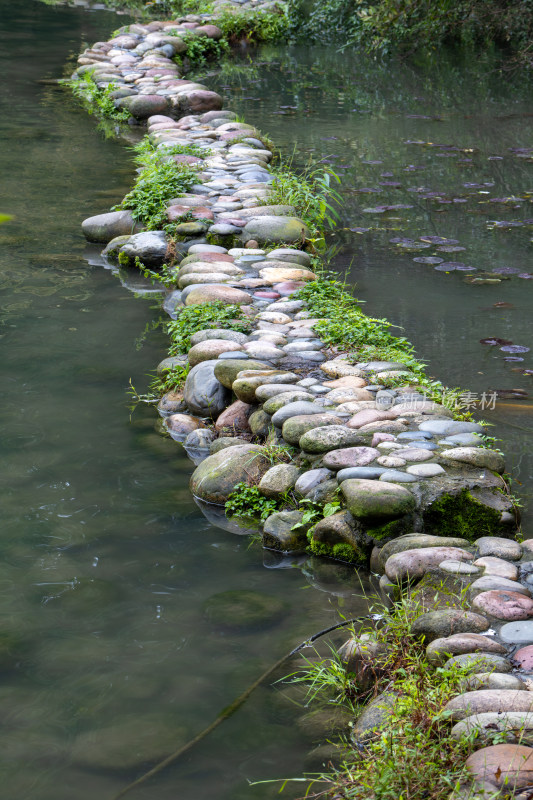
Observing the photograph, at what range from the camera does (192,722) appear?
253 centimetres

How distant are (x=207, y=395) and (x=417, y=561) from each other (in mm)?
1686

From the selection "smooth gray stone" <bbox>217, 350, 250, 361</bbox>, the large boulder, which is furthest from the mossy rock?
the large boulder

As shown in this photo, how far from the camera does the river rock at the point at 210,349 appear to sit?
4.50 m

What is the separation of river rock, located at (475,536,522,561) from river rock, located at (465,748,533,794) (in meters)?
1.03

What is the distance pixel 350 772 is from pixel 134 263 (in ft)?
15.7

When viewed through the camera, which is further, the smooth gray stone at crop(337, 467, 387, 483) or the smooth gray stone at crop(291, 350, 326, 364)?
the smooth gray stone at crop(291, 350, 326, 364)

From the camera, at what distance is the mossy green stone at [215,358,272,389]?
4.20m

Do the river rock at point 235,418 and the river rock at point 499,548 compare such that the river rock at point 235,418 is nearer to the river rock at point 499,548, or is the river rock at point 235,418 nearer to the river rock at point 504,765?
the river rock at point 499,548

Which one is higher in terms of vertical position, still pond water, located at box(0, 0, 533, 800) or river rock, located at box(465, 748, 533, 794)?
river rock, located at box(465, 748, 533, 794)

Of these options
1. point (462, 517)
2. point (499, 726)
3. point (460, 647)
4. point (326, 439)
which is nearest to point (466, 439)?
point (462, 517)

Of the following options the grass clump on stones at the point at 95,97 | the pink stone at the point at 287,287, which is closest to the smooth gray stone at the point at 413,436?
the pink stone at the point at 287,287

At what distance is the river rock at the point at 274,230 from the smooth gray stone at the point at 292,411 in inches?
96.2

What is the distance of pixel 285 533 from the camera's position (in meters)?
3.44

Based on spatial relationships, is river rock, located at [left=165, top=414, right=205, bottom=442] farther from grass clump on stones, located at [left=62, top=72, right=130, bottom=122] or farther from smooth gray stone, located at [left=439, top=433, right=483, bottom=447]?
grass clump on stones, located at [left=62, top=72, right=130, bottom=122]
